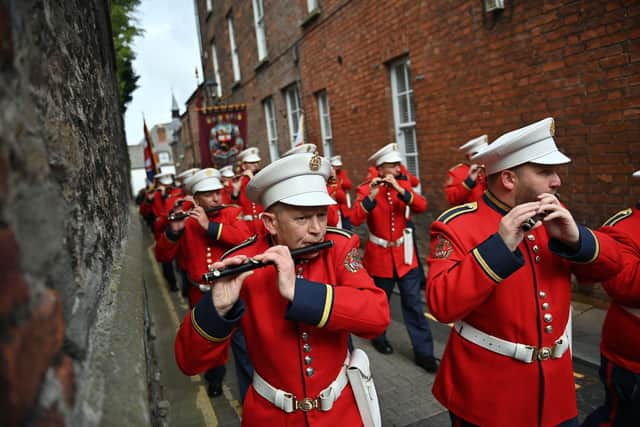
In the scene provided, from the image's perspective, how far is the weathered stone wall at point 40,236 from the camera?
793mm

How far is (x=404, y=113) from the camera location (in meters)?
8.38

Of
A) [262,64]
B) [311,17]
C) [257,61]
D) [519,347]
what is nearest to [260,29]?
[257,61]

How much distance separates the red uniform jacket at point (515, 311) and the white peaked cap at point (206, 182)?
9.63 feet

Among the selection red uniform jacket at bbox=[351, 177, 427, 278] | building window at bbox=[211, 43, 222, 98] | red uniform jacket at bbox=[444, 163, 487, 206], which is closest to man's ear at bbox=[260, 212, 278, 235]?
red uniform jacket at bbox=[351, 177, 427, 278]

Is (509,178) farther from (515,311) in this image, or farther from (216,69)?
(216,69)

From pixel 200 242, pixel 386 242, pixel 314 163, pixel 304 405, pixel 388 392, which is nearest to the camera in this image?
pixel 304 405

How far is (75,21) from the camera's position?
7.83 ft

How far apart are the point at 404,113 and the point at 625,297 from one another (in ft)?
20.9

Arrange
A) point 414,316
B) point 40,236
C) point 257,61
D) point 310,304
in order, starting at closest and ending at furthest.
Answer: point 40,236 < point 310,304 < point 414,316 < point 257,61

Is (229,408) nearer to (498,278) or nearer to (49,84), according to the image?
(498,278)

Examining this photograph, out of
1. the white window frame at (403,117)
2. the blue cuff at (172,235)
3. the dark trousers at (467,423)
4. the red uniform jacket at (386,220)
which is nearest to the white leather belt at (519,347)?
the dark trousers at (467,423)

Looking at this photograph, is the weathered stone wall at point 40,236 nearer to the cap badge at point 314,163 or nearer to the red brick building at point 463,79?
the cap badge at point 314,163

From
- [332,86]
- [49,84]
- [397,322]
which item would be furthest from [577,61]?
[332,86]

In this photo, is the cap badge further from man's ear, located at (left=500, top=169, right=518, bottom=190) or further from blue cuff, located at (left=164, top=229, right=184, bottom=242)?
blue cuff, located at (left=164, top=229, right=184, bottom=242)
